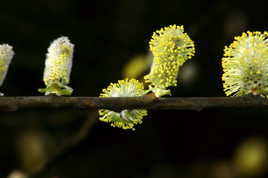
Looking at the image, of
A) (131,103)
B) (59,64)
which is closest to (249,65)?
(131,103)

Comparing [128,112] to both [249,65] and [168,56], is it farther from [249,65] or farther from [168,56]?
[249,65]

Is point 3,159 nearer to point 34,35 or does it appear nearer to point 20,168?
point 20,168

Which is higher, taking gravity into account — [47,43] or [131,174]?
[47,43]

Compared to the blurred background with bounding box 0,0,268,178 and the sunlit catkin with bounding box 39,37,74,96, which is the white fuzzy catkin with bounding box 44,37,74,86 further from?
the blurred background with bounding box 0,0,268,178

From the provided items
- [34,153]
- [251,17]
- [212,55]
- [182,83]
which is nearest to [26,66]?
[34,153]

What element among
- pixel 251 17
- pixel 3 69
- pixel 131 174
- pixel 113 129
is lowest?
pixel 131 174

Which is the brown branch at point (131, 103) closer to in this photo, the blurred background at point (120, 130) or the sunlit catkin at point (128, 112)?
the sunlit catkin at point (128, 112)
